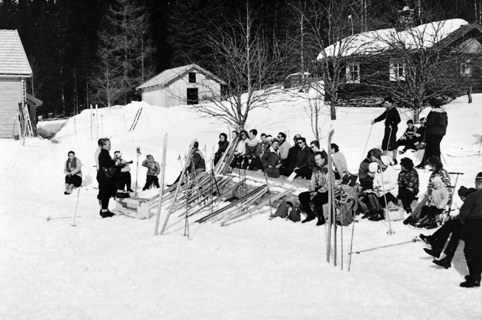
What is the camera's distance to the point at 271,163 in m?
12.6

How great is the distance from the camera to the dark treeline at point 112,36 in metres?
44.6

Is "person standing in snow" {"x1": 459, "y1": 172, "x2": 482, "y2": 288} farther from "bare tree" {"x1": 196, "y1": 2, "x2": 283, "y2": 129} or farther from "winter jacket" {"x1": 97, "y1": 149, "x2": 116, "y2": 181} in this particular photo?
"bare tree" {"x1": 196, "y1": 2, "x2": 283, "y2": 129}

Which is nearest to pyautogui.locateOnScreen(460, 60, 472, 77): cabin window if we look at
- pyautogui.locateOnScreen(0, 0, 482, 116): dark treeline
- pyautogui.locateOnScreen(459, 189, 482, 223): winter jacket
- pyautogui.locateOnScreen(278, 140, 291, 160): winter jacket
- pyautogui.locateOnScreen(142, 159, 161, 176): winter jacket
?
pyautogui.locateOnScreen(0, 0, 482, 116): dark treeline

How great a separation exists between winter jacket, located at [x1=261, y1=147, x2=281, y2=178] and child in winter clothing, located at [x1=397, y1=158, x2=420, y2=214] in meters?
3.81

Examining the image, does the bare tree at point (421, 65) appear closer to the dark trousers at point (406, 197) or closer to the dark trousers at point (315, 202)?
the dark trousers at point (406, 197)

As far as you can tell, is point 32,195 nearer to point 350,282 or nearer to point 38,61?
point 350,282

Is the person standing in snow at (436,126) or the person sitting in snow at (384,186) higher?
the person standing in snow at (436,126)

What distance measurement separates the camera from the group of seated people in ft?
36.1

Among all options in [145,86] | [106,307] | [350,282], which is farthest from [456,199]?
[145,86]

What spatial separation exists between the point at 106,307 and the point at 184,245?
1.93 metres

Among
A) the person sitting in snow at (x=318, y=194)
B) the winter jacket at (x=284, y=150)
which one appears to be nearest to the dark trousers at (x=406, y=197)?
the person sitting in snow at (x=318, y=194)

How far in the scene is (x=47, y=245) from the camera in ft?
29.6

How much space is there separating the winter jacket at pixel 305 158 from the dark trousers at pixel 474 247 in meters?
5.83

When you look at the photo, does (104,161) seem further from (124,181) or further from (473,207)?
(473,207)
